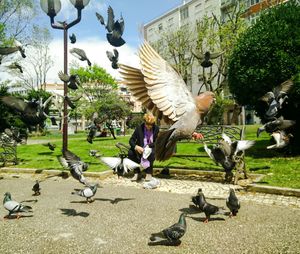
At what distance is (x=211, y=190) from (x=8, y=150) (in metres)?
8.26

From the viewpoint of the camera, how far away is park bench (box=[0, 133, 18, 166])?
11819 millimetres

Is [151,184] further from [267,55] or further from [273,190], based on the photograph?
[267,55]

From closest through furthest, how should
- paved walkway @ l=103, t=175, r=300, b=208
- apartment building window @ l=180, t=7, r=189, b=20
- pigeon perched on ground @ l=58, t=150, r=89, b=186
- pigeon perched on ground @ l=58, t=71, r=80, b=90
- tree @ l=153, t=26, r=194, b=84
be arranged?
pigeon perched on ground @ l=58, t=150, r=89, b=186 → paved walkway @ l=103, t=175, r=300, b=208 → pigeon perched on ground @ l=58, t=71, r=80, b=90 → tree @ l=153, t=26, r=194, b=84 → apartment building window @ l=180, t=7, r=189, b=20

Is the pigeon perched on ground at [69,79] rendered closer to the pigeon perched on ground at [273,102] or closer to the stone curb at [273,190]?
the pigeon perched on ground at [273,102]

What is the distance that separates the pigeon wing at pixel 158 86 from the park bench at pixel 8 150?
7635 mm

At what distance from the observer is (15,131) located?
12727mm

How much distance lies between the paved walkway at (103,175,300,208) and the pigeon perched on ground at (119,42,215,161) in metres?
2.08

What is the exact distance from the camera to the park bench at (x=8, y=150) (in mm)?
11819

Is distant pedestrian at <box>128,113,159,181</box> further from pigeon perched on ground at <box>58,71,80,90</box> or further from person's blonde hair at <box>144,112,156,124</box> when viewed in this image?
pigeon perched on ground at <box>58,71,80,90</box>

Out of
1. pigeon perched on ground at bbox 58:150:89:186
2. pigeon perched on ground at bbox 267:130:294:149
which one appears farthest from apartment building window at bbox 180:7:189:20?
pigeon perched on ground at bbox 58:150:89:186

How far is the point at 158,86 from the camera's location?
17.4 feet

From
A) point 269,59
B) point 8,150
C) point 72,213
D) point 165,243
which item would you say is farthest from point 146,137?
point 8,150

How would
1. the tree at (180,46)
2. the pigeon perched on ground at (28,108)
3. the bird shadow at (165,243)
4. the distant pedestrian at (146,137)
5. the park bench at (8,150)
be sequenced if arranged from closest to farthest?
1. the bird shadow at (165,243)
2. the distant pedestrian at (146,137)
3. the pigeon perched on ground at (28,108)
4. the park bench at (8,150)
5. the tree at (180,46)

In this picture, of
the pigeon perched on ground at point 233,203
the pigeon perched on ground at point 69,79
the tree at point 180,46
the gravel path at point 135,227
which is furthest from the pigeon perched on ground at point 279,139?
the tree at point 180,46
